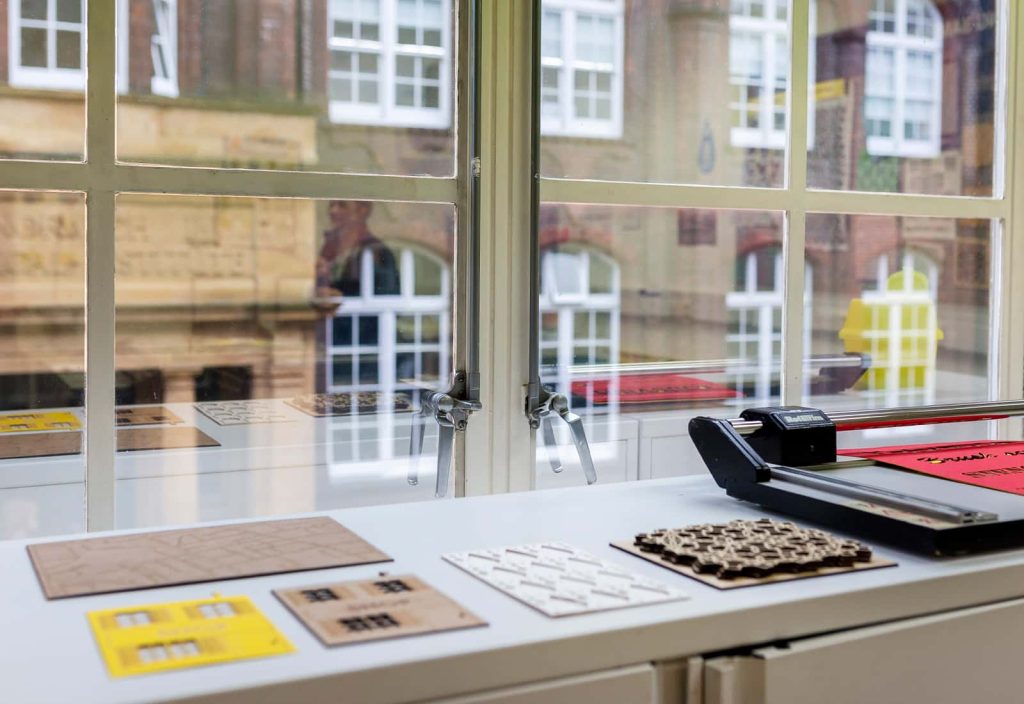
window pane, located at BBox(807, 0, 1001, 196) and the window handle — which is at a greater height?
window pane, located at BBox(807, 0, 1001, 196)

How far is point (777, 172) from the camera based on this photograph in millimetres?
2588

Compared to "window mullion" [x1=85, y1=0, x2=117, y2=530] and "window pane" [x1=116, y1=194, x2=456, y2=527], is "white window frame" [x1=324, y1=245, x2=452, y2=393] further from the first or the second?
"window mullion" [x1=85, y1=0, x2=117, y2=530]

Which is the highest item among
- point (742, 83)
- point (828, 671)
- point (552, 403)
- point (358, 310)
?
point (742, 83)

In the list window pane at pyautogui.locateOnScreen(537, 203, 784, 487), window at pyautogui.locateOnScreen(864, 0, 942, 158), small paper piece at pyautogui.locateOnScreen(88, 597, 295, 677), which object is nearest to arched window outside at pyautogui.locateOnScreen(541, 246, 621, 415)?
window pane at pyautogui.locateOnScreen(537, 203, 784, 487)

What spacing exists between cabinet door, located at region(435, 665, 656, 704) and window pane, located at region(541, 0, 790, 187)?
1.40 metres

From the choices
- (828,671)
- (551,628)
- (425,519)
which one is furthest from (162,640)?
(828,671)

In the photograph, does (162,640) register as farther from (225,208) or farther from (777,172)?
(777,172)

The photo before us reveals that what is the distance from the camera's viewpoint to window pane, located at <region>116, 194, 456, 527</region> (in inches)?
80.0

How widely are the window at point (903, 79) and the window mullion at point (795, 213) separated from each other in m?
0.23

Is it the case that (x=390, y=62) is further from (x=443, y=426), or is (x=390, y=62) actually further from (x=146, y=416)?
(x=146, y=416)

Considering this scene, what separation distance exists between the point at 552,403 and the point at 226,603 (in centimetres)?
119

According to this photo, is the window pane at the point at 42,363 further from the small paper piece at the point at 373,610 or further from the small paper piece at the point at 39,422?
the small paper piece at the point at 373,610

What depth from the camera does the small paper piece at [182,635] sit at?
97 centimetres

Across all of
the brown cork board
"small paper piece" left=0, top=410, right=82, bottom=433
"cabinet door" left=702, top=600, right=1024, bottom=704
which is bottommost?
"cabinet door" left=702, top=600, right=1024, bottom=704
